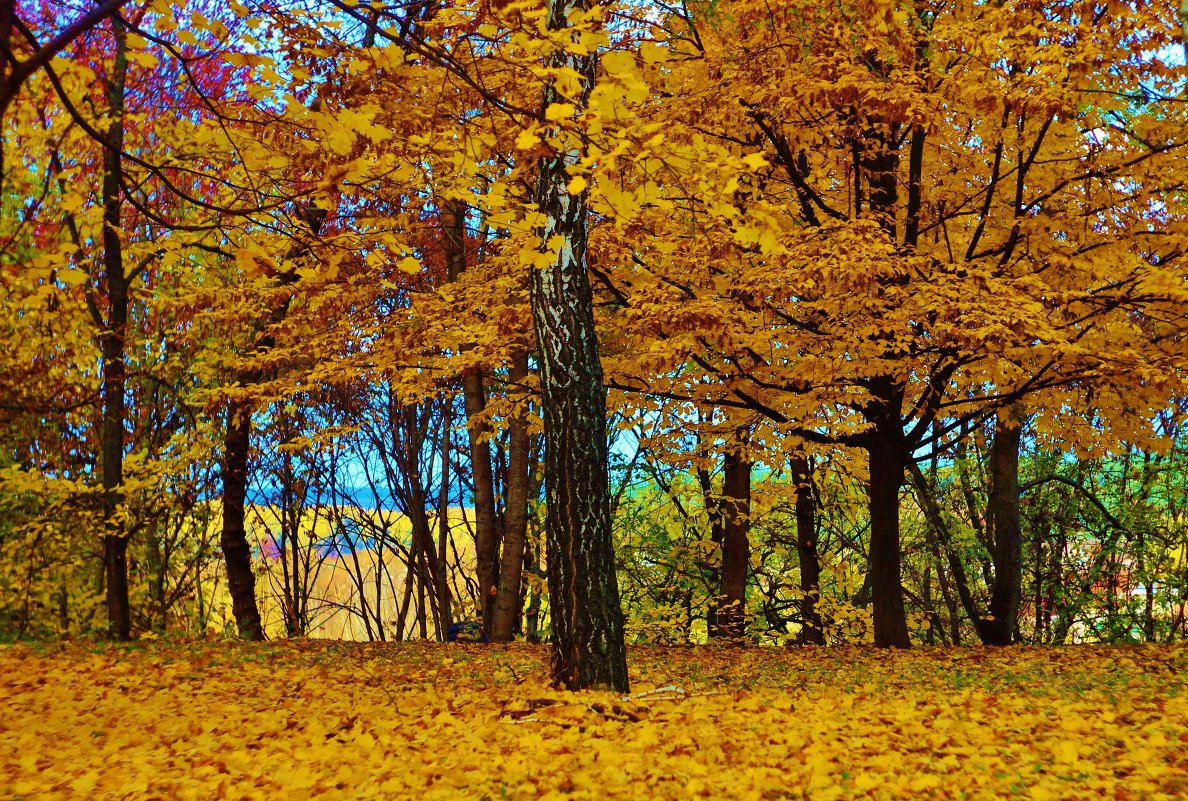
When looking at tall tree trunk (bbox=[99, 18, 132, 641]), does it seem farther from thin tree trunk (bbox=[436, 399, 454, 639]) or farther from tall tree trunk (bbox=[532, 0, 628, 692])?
tall tree trunk (bbox=[532, 0, 628, 692])

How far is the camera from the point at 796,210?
999 centimetres

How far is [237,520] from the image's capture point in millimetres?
11219

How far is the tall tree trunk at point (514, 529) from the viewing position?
11820 mm

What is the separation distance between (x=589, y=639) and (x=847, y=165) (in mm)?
6241

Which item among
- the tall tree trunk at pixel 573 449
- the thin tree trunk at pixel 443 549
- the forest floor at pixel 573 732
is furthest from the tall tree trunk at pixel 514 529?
the tall tree trunk at pixel 573 449

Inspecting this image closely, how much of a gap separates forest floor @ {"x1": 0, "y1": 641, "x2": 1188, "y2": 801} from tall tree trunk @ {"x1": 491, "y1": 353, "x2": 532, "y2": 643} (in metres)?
3.46

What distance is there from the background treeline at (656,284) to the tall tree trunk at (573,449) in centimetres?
10

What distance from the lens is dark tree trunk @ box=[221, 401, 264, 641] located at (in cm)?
1098

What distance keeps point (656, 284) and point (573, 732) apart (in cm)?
500

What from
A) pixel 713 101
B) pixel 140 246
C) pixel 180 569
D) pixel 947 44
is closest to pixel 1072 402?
pixel 947 44

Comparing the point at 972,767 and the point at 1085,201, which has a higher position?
the point at 1085,201

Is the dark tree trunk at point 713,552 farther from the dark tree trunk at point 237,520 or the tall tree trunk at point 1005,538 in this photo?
the dark tree trunk at point 237,520

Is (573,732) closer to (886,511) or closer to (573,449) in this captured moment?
(573,449)

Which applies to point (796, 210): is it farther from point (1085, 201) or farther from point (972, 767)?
point (972, 767)
